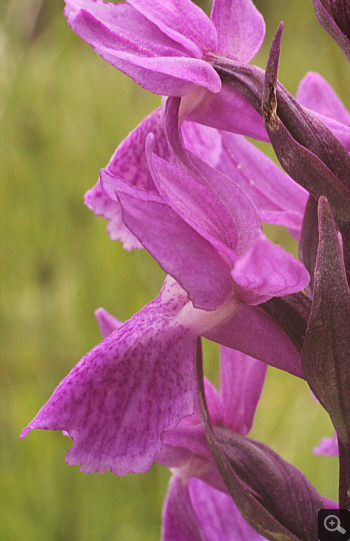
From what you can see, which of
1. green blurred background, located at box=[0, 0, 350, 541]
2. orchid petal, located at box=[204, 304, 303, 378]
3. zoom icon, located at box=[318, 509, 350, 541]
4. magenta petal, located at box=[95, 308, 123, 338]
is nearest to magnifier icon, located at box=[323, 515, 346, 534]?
zoom icon, located at box=[318, 509, 350, 541]

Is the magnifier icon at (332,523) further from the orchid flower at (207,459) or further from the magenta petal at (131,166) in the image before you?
the magenta petal at (131,166)

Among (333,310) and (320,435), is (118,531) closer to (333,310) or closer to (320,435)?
(320,435)

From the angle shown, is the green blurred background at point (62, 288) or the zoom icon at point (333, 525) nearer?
the zoom icon at point (333, 525)

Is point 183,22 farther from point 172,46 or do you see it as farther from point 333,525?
point 333,525

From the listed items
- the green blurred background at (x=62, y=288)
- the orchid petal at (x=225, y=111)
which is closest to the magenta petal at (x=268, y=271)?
the orchid petal at (x=225, y=111)

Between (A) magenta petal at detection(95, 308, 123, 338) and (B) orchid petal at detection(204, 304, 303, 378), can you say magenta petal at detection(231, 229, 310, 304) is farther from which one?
(A) magenta petal at detection(95, 308, 123, 338)
